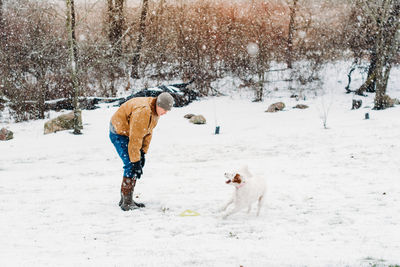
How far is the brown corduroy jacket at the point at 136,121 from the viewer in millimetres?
4980

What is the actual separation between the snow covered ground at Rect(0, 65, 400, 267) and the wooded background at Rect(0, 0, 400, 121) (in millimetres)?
7953

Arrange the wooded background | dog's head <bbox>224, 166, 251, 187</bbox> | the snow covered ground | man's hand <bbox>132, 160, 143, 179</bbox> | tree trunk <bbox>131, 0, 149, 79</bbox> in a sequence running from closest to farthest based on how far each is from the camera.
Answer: the snow covered ground, dog's head <bbox>224, 166, 251, 187</bbox>, man's hand <bbox>132, 160, 143, 179</bbox>, the wooded background, tree trunk <bbox>131, 0, 149, 79</bbox>

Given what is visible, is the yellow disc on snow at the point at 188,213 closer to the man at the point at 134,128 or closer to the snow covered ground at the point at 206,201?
the snow covered ground at the point at 206,201

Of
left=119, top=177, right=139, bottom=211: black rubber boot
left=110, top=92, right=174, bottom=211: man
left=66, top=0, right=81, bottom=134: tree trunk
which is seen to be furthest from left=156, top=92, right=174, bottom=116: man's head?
left=66, top=0, right=81, bottom=134: tree trunk

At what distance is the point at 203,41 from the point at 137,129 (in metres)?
19.7

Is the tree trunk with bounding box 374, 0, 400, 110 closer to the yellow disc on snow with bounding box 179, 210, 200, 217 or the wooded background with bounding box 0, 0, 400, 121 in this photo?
the wooded background with bounding box 0, 0, 400, 121

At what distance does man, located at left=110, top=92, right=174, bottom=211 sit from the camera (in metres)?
4.98

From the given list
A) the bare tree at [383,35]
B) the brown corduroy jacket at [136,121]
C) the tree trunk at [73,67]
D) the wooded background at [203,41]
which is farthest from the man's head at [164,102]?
the wooded background at [203,41]

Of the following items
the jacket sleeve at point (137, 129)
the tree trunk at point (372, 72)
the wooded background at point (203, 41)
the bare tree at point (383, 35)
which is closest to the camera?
the jacket sleeve at point (137, 129)

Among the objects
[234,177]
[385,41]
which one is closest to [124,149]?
[234,177]

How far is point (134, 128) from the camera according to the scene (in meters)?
4.96

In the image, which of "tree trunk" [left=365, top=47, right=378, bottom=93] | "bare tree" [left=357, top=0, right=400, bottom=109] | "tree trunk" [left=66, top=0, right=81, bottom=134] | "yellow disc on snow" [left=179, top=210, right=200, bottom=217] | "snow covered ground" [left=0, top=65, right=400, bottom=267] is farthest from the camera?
"tree trunk" [left=365, top=47, right=378, bottom=93]

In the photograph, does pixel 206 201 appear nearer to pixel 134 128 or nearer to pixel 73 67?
pixel 134 128

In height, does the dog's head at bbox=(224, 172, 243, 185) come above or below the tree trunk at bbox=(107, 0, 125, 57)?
below
